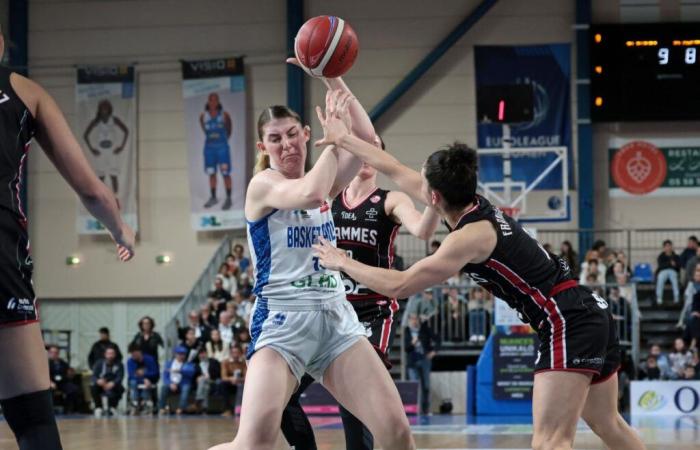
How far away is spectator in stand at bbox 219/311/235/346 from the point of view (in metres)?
19.3

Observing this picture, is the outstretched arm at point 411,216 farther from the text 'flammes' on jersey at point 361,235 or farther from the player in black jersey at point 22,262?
the player in black jersey at point 22,262

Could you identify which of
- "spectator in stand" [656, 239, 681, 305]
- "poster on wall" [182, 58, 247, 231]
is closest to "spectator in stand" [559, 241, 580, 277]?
"spectator in stand" [656, 239, 681, 305]

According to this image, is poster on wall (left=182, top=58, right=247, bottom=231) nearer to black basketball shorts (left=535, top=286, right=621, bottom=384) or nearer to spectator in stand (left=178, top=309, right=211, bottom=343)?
spectator in stand (left=178, top=309, right=211, bottom=343)

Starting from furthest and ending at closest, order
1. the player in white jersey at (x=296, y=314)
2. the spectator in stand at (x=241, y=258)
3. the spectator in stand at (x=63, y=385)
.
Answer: the spectator in stand at (x=241, y=258), the spectator in stand at (x=63, y=385), the player in white jersey at (x=296, y=314)

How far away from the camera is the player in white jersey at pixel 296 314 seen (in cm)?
531

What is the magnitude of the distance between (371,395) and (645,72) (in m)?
17.6

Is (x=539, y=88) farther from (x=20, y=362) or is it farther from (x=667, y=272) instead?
(x=20, y=362)

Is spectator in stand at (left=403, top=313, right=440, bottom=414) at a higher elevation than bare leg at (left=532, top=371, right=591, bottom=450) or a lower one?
lower

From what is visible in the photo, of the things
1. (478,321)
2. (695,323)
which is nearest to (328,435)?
(478,321)

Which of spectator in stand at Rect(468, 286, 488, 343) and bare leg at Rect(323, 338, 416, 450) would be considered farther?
spectator in stand at Rect(468, 286, 488, 343)

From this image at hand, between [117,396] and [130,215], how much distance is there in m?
6.29

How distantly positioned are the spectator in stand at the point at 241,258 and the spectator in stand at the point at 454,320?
4991 mm

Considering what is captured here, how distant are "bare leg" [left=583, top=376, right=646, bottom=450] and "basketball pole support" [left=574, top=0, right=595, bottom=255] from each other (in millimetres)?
18206

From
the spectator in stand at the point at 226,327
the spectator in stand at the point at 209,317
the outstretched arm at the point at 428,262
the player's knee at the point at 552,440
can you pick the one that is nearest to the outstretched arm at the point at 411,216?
the outstretched arm at the point at 428,262
